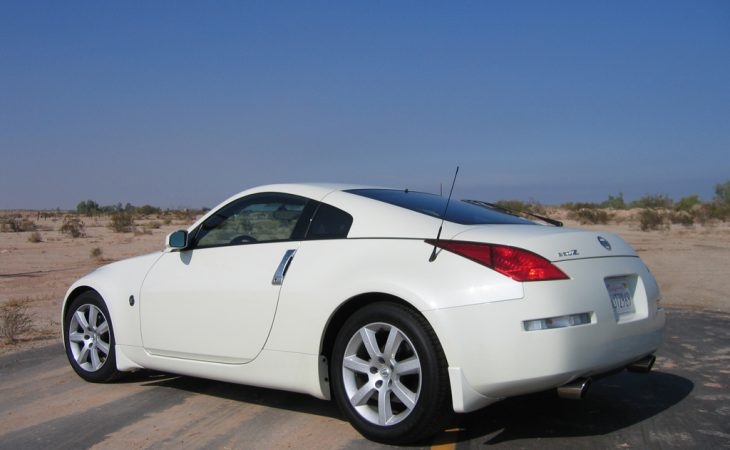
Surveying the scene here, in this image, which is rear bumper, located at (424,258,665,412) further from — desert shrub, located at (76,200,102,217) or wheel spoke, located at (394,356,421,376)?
desert shrub, located at (76,200,102,217)

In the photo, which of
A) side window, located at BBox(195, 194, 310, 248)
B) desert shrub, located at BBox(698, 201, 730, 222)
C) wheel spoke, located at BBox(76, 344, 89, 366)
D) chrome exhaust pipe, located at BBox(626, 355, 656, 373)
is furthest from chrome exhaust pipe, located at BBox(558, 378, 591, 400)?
desert shrub, located at BBox(698, 201, 730, 222)

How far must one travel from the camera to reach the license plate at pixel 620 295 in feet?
14.5

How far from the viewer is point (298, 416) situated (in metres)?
5.15

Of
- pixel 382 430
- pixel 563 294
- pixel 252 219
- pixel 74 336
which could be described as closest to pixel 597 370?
pixel 563 294

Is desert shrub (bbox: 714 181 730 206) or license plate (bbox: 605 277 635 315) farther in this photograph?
desert shrub (bbox: 714 181 730 206)

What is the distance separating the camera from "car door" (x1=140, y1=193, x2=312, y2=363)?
16.5 ft

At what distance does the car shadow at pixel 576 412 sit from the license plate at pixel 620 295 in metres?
0.76

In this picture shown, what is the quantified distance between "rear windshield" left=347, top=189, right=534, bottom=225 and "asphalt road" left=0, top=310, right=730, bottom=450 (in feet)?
4.18

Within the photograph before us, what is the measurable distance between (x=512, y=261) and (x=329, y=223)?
1363mm

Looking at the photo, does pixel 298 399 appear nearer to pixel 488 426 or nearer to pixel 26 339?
pixel 488 426

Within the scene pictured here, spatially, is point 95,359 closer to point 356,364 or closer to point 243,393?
point 243,393

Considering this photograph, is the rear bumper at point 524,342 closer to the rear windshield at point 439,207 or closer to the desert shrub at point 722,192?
the rear windshield at point 439,207

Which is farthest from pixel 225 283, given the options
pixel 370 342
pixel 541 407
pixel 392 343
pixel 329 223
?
pixel 541 407

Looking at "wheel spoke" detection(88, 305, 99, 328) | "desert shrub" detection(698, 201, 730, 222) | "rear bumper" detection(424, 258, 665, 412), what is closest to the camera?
"rear bumper" detection(424, 258, 665, 412)
